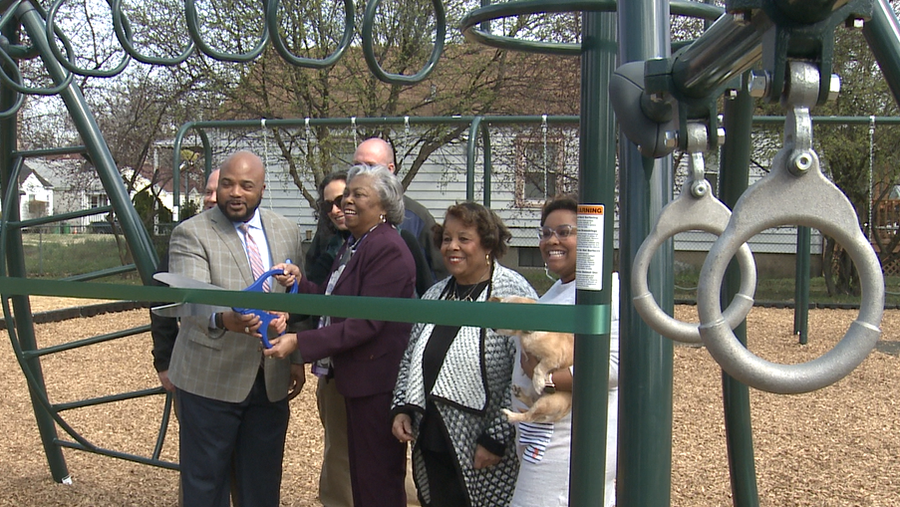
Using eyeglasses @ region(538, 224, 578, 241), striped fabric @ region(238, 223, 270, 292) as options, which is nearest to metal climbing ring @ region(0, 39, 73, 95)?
striped fabric @ region(238, 223, 270, 292)

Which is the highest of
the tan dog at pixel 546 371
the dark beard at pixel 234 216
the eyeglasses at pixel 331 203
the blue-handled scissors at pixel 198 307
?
the eyeglasses at pixel 331 203

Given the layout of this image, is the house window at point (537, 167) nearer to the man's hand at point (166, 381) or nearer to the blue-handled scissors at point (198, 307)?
the man's hand at point (166, 381)

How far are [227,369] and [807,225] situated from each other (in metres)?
2.56

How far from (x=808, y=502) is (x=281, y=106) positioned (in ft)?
31.3

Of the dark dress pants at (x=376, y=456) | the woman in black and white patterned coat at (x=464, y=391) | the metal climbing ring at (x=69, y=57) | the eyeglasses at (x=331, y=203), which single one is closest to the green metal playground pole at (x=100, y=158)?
the metal climbing ring at (x=69, y=57)

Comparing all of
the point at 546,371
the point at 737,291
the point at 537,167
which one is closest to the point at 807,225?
the point at 737,291

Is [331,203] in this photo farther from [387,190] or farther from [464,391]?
[464,391]

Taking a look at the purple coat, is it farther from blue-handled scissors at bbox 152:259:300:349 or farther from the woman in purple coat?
blue-handled scissors at bbox 152:259:300:349

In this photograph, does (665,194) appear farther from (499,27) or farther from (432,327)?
(499,27)

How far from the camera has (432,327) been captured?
113 inches

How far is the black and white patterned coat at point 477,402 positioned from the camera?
2.70 metres

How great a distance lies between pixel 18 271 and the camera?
13.2 ft

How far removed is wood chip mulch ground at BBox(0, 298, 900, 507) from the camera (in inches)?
168

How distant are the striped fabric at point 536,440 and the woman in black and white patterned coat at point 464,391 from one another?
0.16 meters
